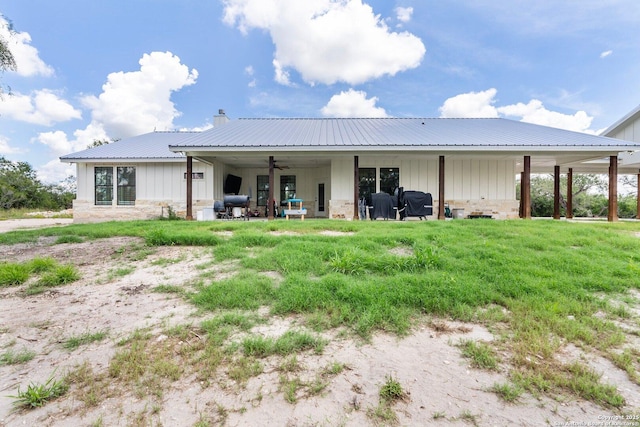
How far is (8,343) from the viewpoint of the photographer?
2.34 meters

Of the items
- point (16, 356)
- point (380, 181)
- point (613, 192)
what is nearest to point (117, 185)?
point (380, 181)

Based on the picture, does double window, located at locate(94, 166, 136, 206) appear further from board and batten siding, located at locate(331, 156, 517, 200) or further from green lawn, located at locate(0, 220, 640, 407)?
green lawn, located at locate(0, 220, 640, 407)

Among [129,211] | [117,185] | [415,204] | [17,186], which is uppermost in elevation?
[17,186]

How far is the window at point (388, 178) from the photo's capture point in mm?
12477

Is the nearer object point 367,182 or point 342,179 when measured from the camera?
point 342,179

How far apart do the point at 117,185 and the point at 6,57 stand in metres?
6.87

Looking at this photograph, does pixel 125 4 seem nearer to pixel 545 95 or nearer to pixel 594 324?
pixel 594 324

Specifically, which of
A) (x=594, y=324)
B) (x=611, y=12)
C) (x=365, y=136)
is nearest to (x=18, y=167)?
(x=365, y=136)

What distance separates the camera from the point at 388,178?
1252cm

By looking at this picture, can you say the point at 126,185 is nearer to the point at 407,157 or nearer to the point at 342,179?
the point at 342,179

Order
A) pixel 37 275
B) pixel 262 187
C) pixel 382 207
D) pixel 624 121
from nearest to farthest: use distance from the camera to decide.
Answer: pixel 37 275 → pixel 382 207 → pixel 262 187 → pixel 624 121

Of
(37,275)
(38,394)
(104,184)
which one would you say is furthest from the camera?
(104,184)

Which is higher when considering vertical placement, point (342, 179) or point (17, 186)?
point (17, 186)

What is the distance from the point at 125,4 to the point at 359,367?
14542 mm
